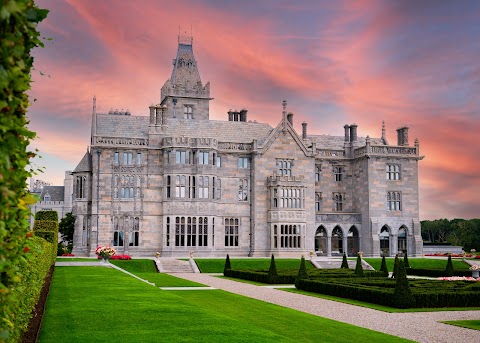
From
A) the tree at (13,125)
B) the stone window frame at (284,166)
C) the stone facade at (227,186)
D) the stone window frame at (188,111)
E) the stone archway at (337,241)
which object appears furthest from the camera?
the stone archway at (337,241)

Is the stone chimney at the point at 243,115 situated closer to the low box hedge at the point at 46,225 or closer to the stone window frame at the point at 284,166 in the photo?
the stone window frame at the point at 284,166

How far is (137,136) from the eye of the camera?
58.4 metres

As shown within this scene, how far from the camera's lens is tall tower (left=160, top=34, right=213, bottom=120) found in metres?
65.6

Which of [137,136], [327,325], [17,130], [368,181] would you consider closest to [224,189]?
[137,136]

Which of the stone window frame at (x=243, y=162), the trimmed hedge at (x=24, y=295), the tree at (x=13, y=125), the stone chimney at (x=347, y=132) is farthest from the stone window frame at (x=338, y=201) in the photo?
the tree at (x=13, y=125)

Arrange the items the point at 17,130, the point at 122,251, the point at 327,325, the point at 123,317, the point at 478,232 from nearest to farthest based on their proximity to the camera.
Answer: the point at 17,130 < the point at 123,317 < the point at 327,325 < the point at 122,251 < the point at 478,232

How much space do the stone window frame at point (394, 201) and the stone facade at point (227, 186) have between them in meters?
0.16

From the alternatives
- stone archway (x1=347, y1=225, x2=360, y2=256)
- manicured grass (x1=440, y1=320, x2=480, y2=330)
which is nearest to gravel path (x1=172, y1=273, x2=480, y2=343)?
manicured grass (x1=440, y1=320, x2=480, y2=330)

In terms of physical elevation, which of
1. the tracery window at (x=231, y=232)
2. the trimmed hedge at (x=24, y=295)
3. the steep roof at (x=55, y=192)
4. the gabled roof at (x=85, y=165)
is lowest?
the trimmed hedge at (x=24, y=295)

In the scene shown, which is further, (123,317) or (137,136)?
(137,136)

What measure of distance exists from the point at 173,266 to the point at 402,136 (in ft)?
110

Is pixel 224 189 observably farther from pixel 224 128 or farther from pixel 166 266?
pixel 166 266

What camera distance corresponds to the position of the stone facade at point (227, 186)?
56531 millimetres

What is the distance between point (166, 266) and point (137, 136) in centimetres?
1611
